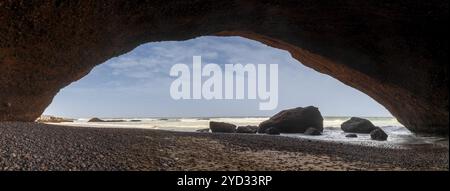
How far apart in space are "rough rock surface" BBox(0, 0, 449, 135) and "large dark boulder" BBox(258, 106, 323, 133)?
16.7 feet

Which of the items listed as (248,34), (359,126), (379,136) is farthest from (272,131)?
(248,34)

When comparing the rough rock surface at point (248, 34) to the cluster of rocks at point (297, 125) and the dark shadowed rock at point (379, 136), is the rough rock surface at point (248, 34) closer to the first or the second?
the dark shadowed rock at point (379, 136)

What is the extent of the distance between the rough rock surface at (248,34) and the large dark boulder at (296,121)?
5.08 meters

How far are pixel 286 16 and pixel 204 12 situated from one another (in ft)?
8.64

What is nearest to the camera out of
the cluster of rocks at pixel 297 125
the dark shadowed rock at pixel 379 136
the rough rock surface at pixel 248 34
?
the rough rock surface at pixel 248 34

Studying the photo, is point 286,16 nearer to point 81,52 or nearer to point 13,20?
point 81,52

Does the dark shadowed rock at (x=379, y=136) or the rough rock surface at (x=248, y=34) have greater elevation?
the rough rock surface at (x=248, y=34)

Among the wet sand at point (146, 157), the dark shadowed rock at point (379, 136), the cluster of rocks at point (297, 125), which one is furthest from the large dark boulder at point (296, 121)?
the wet sand at point (146, 157)

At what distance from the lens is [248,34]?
11984mm

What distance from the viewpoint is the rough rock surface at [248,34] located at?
24.0 feet

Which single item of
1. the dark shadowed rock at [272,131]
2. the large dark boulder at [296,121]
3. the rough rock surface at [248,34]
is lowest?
the dark shadowed rock at [272,131]

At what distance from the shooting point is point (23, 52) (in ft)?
26.7

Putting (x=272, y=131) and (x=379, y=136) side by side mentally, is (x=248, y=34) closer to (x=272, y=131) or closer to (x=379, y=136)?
(x=272, y=131)
